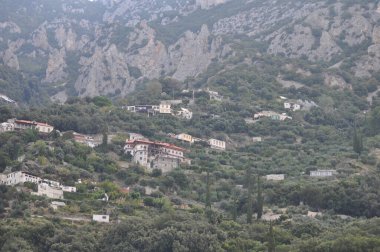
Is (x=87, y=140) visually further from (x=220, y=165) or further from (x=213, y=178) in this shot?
(x=213, y=178)

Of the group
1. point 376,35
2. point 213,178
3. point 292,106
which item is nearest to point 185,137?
point 213,178

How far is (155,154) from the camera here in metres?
111

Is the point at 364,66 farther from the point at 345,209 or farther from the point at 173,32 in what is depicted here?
the point at 345,209

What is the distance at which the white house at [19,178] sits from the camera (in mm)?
91000

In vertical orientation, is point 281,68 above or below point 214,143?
above

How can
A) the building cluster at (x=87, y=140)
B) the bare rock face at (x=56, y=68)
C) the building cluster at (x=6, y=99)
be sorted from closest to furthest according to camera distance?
the building cluster at (x=87, y=140) < the building cluster at (x=6, y=99) < the bare rock face at (x=56, y=68)

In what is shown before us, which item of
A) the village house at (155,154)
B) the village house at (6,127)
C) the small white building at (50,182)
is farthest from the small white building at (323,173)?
the village house at (6,127)

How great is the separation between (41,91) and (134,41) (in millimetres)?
24813

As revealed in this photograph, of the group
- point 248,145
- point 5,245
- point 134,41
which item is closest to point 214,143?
point 248,145

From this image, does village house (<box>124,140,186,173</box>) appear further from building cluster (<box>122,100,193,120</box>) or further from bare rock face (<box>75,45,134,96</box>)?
bare rock face (<box>75,45,134,96</box>)

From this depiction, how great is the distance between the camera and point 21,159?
98.0 m

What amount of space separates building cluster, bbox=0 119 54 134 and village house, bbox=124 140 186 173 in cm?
973

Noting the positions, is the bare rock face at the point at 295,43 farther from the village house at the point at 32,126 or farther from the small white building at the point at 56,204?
the small white building at the point at 56,204

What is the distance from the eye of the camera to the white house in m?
91.0
